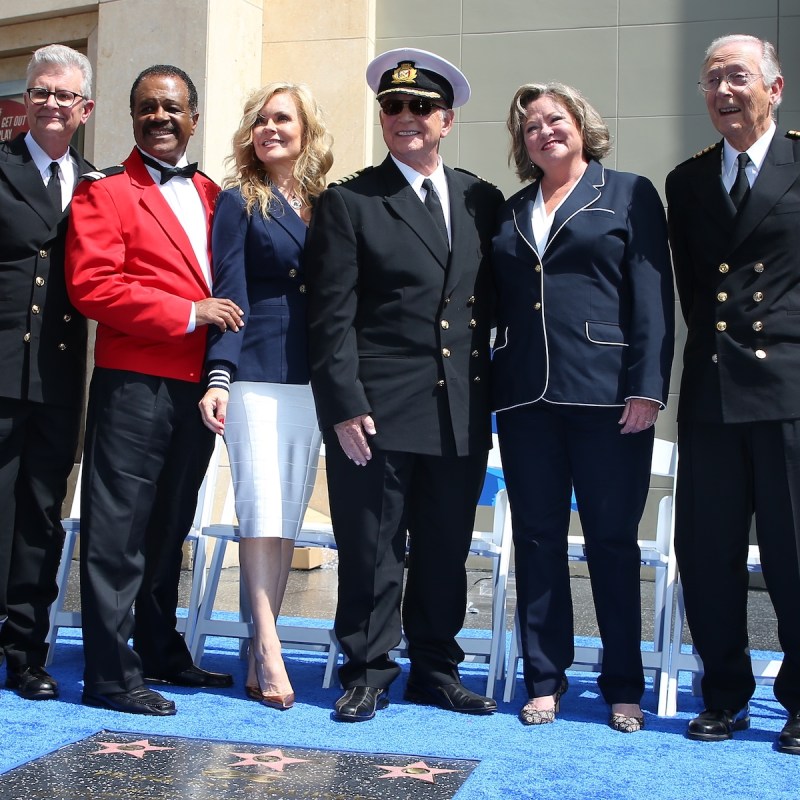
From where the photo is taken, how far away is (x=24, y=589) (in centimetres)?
407

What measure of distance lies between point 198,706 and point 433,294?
1.52 meters

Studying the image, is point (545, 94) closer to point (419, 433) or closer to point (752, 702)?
point (419, 433)

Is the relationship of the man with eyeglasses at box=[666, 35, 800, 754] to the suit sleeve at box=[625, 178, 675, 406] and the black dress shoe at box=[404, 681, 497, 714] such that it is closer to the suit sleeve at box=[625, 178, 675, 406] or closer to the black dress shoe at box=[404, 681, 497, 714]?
the suit sleeve at box=[625, 178, 675, 406]

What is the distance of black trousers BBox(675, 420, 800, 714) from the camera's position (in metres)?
3.63

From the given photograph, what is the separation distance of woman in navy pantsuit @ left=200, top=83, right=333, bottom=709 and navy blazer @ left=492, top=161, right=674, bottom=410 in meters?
0.71

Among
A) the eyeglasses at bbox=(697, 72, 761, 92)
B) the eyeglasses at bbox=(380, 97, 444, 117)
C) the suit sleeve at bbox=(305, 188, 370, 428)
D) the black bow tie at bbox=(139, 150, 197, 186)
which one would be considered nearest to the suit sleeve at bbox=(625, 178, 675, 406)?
the eyeglasses at bbox=(697, 72, 761, 92)

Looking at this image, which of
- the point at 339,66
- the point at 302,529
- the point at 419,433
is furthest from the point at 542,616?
the point at 339,66

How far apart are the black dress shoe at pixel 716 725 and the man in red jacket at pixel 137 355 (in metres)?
1.60

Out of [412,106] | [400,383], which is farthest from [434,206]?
[400,383]

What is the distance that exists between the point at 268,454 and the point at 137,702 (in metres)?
0.88

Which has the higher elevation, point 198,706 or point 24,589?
point 24,589

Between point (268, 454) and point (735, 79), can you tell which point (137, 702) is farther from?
point (735, 79)

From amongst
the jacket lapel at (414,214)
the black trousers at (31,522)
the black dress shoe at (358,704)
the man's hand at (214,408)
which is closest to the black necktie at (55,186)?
the black trousers at (31,522)

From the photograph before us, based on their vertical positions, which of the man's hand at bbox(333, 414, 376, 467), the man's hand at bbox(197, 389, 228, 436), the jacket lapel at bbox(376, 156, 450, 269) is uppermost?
the jacket lapel at bbox(376, 156, 450, 269)
